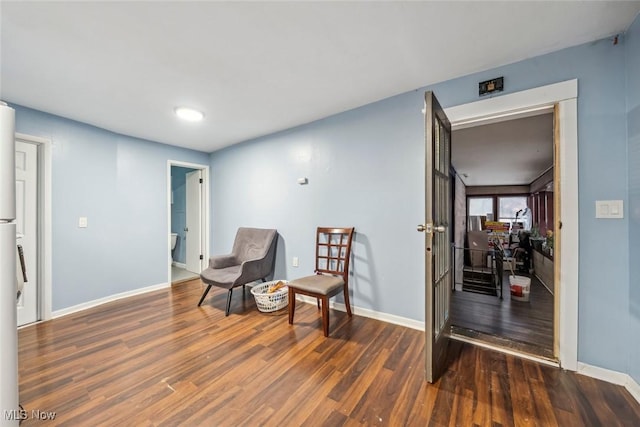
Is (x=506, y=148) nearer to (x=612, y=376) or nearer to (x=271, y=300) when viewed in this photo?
(x=612, y=376)

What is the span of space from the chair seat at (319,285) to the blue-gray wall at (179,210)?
138 inches

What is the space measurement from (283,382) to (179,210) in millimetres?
4547

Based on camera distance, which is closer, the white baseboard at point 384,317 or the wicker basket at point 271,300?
the white baseboard at point 384,317

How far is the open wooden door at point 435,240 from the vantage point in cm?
156

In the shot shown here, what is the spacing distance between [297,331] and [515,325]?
209cm

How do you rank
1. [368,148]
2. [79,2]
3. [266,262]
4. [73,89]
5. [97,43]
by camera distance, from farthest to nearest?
[266,262] → [368,148] → [73,89] → [97,43] → [79,2]

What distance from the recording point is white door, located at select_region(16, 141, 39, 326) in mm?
2426

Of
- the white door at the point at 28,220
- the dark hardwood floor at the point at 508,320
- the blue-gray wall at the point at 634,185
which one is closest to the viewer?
the blue-gray wall at the point at 634,185

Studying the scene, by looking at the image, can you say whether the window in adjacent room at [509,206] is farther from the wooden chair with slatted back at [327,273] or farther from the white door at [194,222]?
the white door at [194,222]

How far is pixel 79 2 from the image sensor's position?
4.24 feet

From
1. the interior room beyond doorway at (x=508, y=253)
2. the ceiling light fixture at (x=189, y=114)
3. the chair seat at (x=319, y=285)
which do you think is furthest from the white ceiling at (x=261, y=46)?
the chair seat at (x=319, y=285)

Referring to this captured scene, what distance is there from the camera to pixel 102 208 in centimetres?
304

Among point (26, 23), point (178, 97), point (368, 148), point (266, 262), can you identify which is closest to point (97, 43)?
point (26, 23)

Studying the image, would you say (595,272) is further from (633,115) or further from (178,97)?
(178,97)
